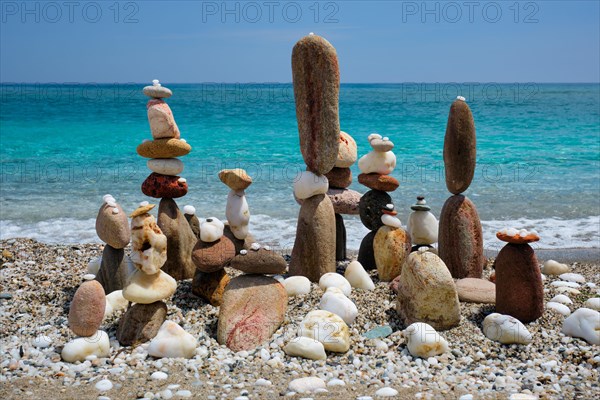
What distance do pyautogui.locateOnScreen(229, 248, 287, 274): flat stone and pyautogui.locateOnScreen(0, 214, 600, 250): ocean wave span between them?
2594mm

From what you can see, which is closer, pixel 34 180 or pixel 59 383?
pixel 59 383

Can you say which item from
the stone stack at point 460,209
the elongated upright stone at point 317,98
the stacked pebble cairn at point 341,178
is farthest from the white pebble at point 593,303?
the elongated upright stone at point 317,98

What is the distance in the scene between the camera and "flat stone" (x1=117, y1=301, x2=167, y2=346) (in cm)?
452

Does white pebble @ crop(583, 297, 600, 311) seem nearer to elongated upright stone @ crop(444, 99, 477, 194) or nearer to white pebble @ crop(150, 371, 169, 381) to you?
elongated upright stone @ crop(444, 99, 477, 194)

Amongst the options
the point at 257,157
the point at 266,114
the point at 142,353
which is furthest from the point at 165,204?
the point at 266,114

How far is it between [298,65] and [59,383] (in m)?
2.96

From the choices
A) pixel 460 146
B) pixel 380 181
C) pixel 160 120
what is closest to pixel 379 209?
pixel 380 181

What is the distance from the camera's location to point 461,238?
555 centimetres

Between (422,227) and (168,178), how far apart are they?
7.20 feet

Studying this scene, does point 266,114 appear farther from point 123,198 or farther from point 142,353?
point 142,353

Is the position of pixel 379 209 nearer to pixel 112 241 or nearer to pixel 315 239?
pixel 315 239

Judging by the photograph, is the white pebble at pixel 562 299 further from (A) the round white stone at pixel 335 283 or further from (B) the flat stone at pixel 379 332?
(A) the round white stone at pixel 335 283

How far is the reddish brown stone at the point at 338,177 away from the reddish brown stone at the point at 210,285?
1.60 m

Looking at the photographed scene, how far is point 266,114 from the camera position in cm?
2691
